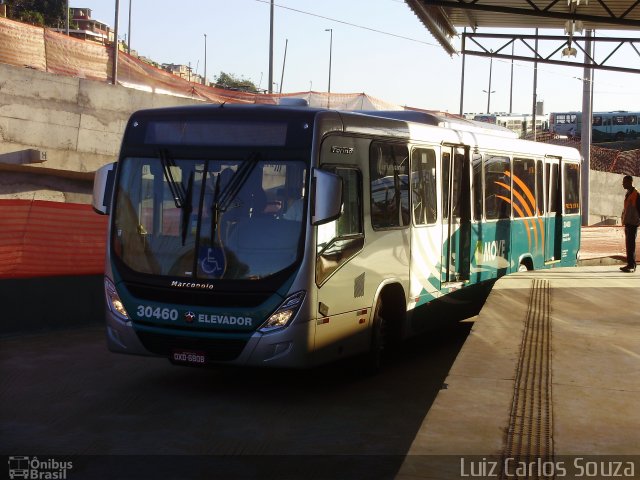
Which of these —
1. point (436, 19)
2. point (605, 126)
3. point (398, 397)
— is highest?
point (605, 126)

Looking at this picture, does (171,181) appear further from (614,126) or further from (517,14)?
(614,126)

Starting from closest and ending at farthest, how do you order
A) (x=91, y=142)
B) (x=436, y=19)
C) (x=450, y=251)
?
(x=450, y=251)
(x=436, y=19)
(x=91, y=142)

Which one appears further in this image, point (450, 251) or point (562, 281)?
point (562, 281)

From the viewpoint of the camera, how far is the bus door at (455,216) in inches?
523

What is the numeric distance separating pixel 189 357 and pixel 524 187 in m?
8.06

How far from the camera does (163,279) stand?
398 inches

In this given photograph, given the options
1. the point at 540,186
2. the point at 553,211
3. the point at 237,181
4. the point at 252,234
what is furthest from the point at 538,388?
the point at 553,211

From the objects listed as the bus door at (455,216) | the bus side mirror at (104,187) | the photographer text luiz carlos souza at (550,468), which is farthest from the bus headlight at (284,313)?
the bus door at (455,216)

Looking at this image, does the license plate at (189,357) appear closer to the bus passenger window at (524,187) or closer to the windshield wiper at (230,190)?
the windshield wiper at (230,190)

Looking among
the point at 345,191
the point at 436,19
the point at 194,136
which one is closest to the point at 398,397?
the point at 345,191

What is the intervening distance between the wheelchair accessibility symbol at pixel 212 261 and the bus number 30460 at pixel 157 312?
1.65ft

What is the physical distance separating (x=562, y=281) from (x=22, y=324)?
777cm

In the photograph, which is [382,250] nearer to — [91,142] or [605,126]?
[91,142]

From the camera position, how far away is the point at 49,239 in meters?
14.5
